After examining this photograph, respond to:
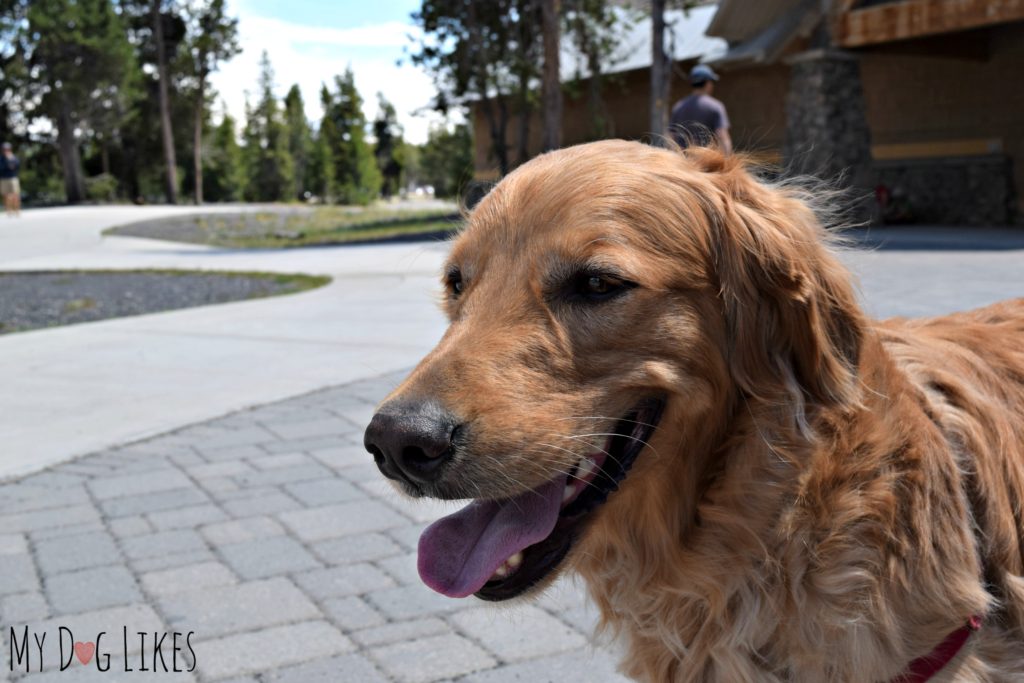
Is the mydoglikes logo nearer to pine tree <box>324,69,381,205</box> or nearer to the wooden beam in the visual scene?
the wooden beam

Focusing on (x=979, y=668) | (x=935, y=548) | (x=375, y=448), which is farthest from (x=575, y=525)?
(x=979, y=668)

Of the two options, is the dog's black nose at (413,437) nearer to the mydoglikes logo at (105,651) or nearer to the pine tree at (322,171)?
the mydoglikes logo at (105,651)

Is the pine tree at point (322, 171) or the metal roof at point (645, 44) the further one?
the pine tree at point (322, 171)

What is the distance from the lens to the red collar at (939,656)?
2.14m

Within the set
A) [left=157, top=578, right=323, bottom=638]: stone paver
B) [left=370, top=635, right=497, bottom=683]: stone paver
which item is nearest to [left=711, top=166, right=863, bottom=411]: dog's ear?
[left=370, top=635, right=497, bottom=683]: stone paver

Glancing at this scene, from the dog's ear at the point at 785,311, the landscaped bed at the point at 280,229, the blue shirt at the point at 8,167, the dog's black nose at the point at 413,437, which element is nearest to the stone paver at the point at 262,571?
the dog's ear at the point at 785,311

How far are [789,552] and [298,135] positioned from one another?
3033 inches

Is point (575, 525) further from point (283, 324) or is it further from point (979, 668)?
point (283, 324)

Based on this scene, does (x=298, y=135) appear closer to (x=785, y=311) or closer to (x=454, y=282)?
(x=454, y=282)

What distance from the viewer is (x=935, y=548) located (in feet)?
7.07

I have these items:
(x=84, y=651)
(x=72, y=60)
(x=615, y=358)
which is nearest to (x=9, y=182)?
(x=72, y=60)

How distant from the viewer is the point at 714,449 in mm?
2283

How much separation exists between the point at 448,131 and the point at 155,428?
6530 centimetres

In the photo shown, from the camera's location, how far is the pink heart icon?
10.7 feet
